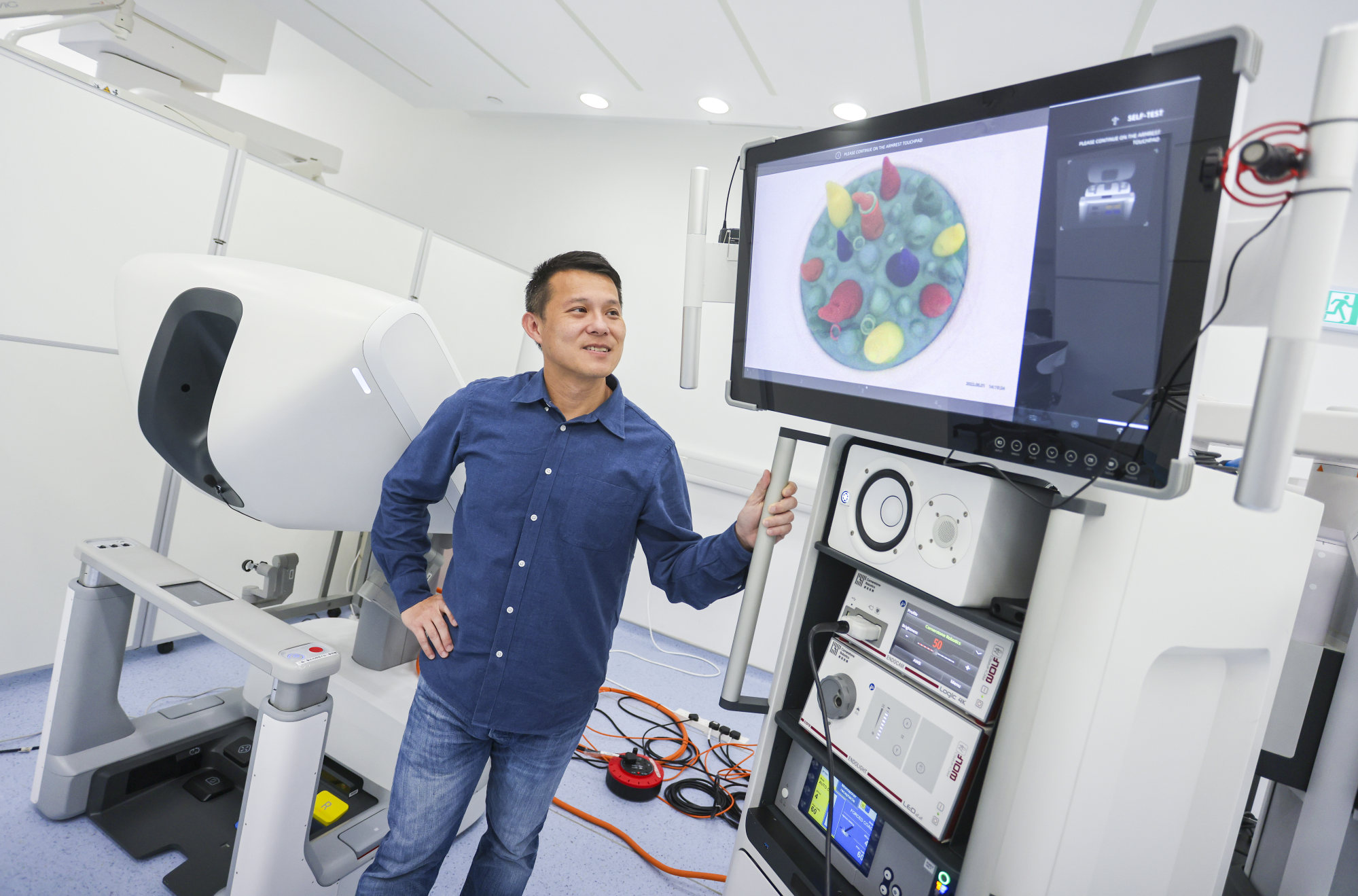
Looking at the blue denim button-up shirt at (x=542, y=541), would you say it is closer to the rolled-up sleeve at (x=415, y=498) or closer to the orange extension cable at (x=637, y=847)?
the rolled-up sleeve at (x=415, y=498)

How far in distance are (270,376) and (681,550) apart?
86cm

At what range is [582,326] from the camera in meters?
1.36

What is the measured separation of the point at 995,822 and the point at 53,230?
2821mm

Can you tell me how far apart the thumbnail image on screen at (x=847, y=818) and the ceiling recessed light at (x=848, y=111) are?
8.75 ft

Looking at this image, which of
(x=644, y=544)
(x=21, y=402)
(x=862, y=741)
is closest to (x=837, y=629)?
(x=862, y=741)

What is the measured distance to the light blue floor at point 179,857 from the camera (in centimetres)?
157

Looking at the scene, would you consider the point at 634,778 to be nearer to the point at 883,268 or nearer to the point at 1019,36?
the point at 883,268

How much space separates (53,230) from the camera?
2096mm

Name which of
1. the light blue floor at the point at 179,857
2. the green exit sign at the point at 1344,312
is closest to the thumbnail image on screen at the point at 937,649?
the light blue floor at the point at 179,857

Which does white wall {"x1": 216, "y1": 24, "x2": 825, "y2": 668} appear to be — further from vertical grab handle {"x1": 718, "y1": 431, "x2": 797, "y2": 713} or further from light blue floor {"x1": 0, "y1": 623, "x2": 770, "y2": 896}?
vertical grab handle {"x1": 718, "y1": 431, "x2": 797, "y2": 713}

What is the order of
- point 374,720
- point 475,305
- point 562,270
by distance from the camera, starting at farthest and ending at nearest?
point 475,305 → point 374,720 → point 562,270

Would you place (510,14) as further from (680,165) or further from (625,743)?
(625,743)

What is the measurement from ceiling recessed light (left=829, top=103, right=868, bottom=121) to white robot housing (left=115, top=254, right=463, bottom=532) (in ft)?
7.35

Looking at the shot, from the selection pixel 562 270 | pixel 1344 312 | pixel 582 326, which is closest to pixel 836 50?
pixel 562 270
